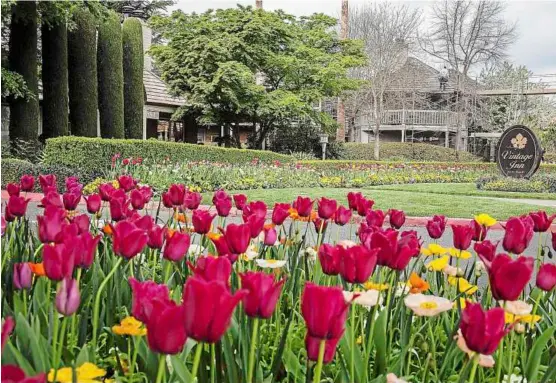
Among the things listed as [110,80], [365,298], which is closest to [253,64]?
[110,80]

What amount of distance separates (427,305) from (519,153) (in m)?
7.54

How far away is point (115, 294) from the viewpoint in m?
0.83

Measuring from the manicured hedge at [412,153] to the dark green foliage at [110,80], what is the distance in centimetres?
515

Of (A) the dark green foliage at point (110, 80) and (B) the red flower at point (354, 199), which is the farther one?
(A) the dark green foliage at point (110, 80)

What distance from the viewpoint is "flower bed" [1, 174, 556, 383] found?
0.43 m

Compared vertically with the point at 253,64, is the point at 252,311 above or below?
below

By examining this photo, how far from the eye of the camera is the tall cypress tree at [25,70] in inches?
262

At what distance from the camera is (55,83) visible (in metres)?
7.39

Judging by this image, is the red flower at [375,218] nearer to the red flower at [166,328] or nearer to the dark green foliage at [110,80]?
the red flower at [166,328]

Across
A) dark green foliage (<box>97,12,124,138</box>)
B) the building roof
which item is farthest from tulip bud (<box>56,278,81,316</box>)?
the building roof

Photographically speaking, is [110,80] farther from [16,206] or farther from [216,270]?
[216,270]

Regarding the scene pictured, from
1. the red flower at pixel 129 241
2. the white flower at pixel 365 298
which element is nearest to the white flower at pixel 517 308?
the white flower at pixel 365 298

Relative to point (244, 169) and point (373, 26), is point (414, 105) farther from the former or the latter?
point (244, 169)

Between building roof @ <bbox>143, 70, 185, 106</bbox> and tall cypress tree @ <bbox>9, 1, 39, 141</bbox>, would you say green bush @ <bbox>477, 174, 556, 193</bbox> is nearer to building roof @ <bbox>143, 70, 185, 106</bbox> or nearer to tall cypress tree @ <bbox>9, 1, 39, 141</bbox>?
building roof @ <bbox>143, 70, 185, 106</bbox>
